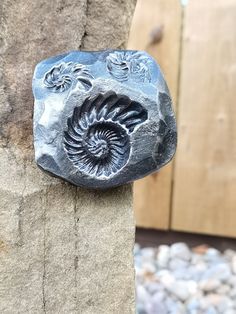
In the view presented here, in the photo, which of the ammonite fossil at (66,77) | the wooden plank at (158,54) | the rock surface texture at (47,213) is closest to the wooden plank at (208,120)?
the wooden plank at (158,54)

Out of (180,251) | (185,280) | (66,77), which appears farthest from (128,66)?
(180,251)

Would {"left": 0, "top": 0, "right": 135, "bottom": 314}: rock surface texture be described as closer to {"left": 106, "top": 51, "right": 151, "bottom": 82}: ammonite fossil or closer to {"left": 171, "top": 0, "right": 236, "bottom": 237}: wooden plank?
{"left": 106, "top": 51, "right": 151, "bottom": 82}: ammonite fossil

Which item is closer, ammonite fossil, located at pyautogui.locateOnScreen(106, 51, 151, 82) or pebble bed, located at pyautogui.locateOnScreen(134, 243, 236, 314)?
ammonite fossil, located at pyautogui.locateOnScreen(106, 51, 151, 82)

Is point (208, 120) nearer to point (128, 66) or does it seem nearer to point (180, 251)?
point (180, 251)

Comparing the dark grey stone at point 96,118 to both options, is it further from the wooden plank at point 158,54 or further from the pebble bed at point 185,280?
the wooden plank at point 158,54

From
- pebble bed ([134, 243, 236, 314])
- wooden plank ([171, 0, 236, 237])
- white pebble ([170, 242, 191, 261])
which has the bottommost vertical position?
pebble bed ([134, 243, 236, 314])

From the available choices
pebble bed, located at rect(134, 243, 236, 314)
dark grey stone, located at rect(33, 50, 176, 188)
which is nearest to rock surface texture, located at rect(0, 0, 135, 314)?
dark grey stone, located at rect(33, 50, 176, 188)

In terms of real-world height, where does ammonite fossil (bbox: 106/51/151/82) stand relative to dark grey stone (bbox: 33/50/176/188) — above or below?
above
